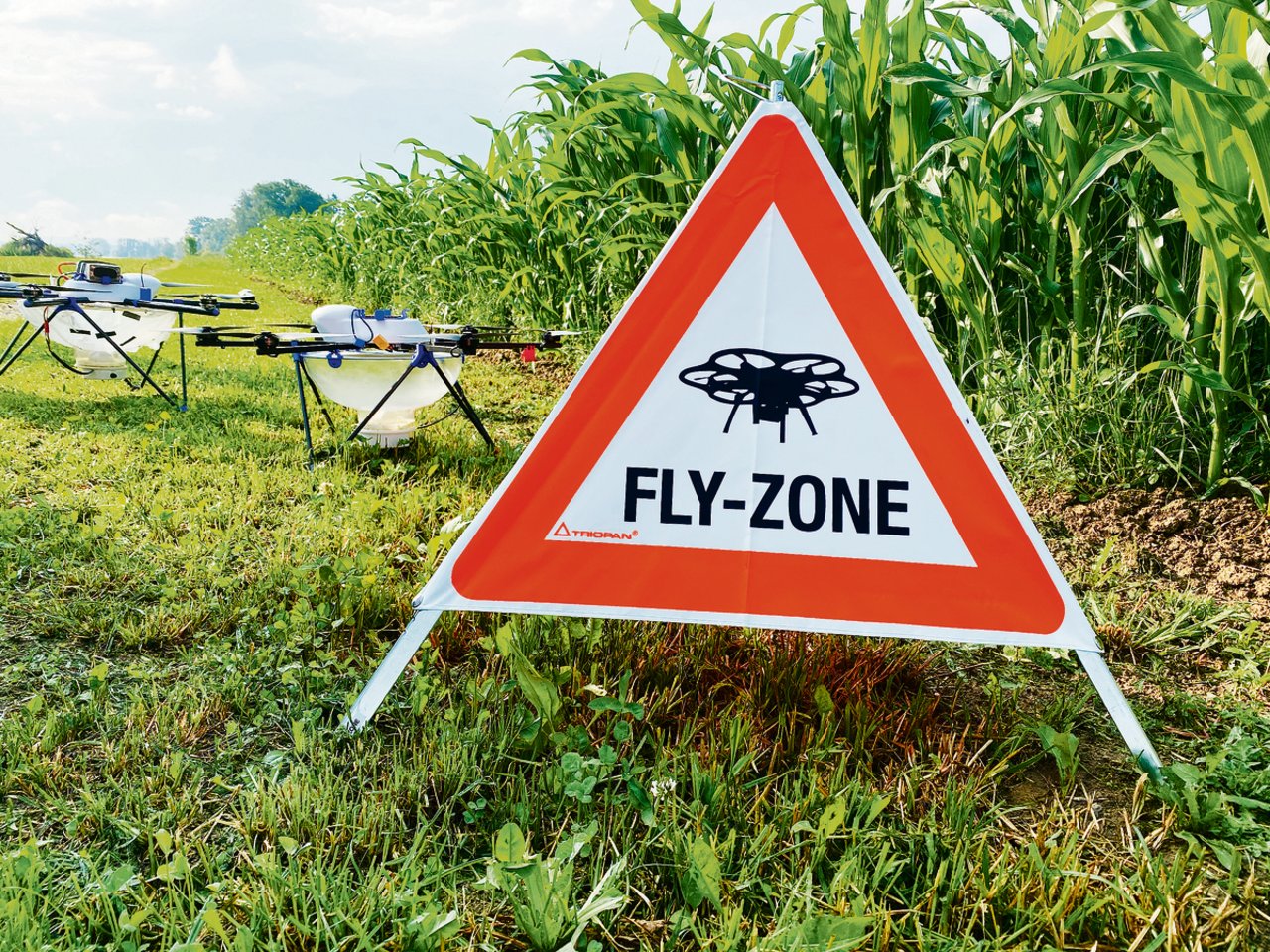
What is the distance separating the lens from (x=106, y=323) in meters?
4.86

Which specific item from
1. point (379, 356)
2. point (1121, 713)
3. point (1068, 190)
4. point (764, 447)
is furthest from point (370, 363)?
point (1121, 713)

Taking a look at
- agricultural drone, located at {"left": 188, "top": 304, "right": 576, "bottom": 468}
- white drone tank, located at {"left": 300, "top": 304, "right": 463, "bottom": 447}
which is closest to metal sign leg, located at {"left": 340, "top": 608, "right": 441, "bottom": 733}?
agricultural drone, located at {"left": 188, "top": 304, "right": 576, "bottom": 468}

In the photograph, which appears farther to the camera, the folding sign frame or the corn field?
the corn field

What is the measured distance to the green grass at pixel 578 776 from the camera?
4.02 ft

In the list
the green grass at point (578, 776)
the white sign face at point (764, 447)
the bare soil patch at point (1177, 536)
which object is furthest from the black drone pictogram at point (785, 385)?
the bare soil patch at point (1177, 536)

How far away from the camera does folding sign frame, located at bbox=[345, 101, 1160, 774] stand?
1506mm

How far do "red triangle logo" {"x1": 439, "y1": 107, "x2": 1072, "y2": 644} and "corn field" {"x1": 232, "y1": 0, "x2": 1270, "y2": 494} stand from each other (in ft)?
1.38

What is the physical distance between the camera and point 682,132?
13.0 ft

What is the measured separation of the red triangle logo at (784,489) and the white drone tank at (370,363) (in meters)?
1.82

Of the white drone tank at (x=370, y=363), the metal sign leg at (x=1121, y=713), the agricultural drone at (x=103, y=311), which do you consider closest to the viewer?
the metal sign leg at (x=1121, y=713)

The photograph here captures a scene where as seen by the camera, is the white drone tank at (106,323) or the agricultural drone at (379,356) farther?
the white drone tank at (106,323)

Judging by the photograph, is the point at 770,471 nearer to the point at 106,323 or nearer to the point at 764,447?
the point at 764,447

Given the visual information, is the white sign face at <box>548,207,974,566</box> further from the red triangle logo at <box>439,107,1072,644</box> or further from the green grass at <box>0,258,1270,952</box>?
the green grass at <box>0,258,1270,952</box>

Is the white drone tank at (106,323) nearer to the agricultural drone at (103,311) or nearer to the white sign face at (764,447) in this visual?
the agricultural drone at (103,311)
